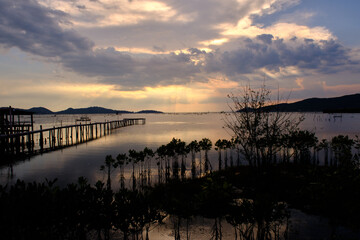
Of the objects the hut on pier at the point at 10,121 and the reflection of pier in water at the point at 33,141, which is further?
→ the hut on pier at the point at 10,121

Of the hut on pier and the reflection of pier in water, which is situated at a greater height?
the hut on pier

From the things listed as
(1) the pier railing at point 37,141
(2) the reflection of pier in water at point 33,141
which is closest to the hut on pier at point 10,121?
(2) the reflection of pier in water at point 33,141

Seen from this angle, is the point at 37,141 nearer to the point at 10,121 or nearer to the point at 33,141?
the point at 33,141

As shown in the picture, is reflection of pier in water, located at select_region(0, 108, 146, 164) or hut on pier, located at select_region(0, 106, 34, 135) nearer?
reflection of pier in water, located at select_region(0, 108, 146, 164)

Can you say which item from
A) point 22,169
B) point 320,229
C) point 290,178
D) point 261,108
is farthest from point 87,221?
point 22,169

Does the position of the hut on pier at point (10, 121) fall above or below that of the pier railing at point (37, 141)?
above

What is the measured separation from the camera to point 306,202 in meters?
14.7

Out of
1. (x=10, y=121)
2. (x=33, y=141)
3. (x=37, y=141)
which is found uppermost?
(x=10, y=121)

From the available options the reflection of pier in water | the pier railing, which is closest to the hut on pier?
the reflection of pier in water

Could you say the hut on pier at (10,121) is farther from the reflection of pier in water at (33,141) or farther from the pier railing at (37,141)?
the pier railing at (37,141)

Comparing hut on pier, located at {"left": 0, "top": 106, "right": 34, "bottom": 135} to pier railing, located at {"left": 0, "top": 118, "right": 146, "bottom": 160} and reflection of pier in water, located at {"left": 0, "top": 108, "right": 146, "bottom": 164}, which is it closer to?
reflection of pier in water, located at {"left": 0, "top": 108, "right": 146, "bottom": 164}

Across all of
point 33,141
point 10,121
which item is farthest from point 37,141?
point 10,121

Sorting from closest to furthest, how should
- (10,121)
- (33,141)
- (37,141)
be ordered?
(10,121) → (33,141) → (37,141)

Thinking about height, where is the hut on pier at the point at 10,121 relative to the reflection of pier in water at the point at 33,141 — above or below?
above
